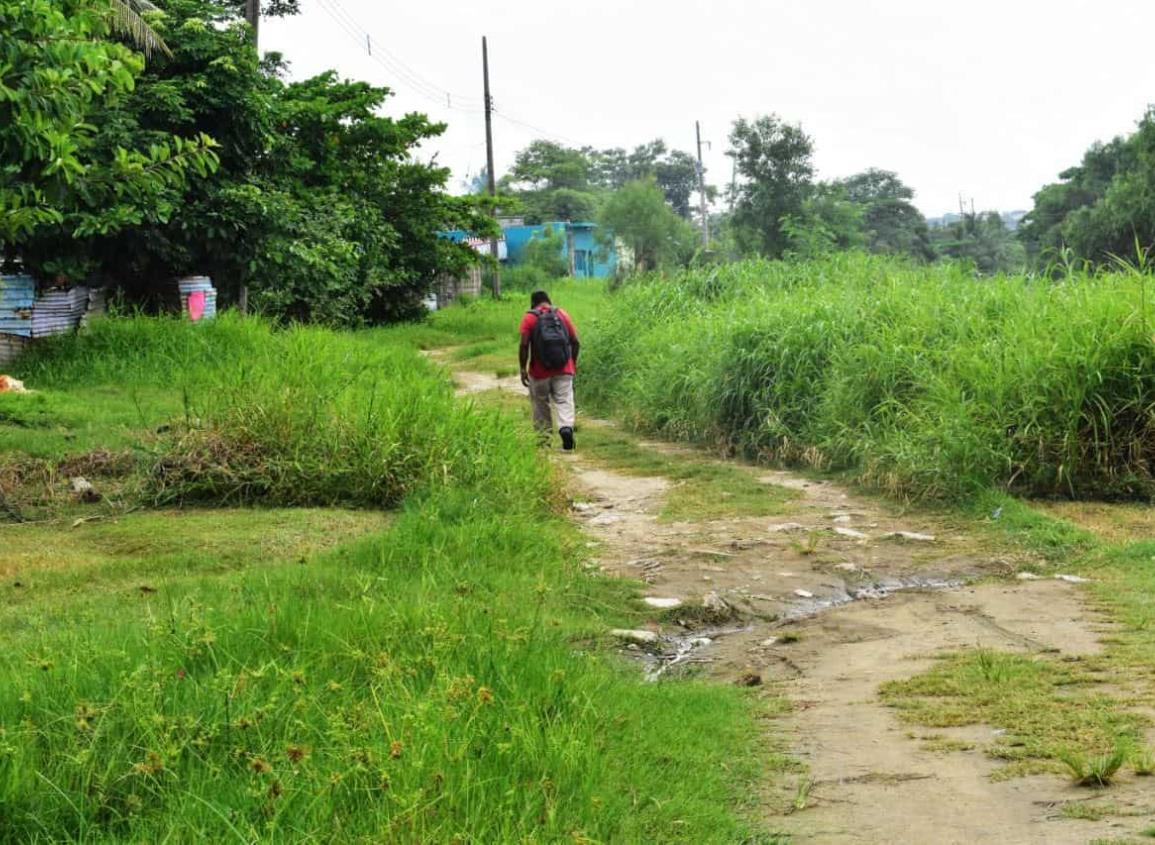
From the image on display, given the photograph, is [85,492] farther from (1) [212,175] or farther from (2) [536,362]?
(1) [212,175]

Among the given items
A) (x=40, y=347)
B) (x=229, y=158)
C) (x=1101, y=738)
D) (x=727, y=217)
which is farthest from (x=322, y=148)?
(x=727, y=217)

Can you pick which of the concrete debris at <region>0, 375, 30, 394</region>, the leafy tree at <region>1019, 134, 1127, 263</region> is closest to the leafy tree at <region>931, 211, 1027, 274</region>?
the leafy tree at <region>1019, 134, 1127, 263</region>

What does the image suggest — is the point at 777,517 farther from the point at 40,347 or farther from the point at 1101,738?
the point at 40,347

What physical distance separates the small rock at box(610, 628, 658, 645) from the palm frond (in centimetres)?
1039

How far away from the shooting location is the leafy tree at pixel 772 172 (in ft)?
170

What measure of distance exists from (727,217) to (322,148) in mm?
32479

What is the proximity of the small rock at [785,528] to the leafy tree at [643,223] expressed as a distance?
1660 inches

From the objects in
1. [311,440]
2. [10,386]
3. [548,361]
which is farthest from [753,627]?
[10,386]

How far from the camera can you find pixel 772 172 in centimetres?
5272

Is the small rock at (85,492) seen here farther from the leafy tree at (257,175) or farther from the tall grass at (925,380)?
the leafy tree at (257,175)

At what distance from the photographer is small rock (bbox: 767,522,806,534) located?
9227mm

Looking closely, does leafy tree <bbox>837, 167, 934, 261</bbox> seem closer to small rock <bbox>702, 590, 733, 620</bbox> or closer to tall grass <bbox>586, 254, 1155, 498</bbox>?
tall grass <bbox>586, 254, 1155, 498</bbox>

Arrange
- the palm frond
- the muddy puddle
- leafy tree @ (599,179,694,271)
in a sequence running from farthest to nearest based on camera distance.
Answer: leafy tree @ (599,179,694,271)
the palm frond
the muddy puddle

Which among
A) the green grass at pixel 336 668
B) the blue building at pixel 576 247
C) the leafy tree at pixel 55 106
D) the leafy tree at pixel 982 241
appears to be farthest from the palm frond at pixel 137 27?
the leafy tree at pixel 982 241
